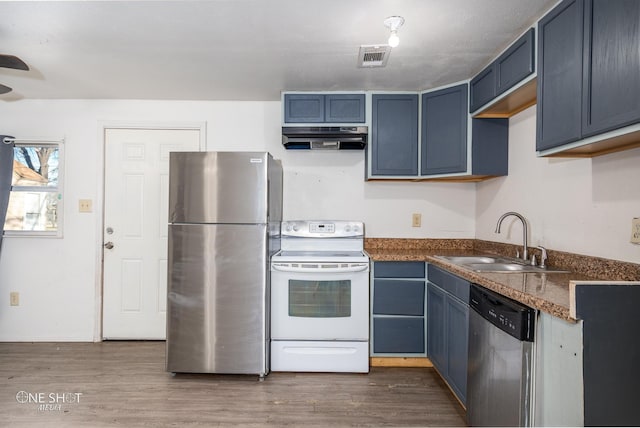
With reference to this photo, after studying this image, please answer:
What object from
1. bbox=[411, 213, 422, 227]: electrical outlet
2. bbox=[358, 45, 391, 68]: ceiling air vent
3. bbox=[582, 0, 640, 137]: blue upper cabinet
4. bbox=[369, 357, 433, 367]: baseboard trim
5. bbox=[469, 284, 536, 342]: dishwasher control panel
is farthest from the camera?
bbox=[411, 213, 422, 227]: electrical outlet

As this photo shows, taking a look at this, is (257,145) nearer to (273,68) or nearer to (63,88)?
(273,68)

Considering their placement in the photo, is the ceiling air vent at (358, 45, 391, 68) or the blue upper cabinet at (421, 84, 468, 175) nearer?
the ceiling air vent at (358, 45, 391, 68)

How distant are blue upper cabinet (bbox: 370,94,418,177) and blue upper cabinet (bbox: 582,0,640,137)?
143cm

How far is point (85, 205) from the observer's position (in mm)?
2971

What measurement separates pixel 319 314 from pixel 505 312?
134cm

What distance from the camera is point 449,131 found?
2537 mm

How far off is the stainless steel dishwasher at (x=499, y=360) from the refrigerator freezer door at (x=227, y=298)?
4.46 ft

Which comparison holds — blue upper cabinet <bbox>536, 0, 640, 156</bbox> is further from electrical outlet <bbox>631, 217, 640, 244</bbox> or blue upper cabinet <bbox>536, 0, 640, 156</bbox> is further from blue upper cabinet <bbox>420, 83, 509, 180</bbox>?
blue upper cabinet <bbox>420, 83, 509, 180</bbox>

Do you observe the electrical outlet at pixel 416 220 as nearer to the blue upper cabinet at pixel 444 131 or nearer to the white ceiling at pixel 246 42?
the blue upper cabinet at pixel 444 131

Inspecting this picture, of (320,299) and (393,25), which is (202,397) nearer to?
(320,299)

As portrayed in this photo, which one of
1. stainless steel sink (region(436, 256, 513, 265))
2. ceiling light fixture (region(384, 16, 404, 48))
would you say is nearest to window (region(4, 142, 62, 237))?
ceiling light fixture (region(384, 16, 404, 48))

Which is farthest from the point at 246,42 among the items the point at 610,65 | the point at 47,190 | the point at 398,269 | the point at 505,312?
the point at 47,190

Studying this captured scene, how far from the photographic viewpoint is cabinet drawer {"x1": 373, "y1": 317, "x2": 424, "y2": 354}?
2.44 m

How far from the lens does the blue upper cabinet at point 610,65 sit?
110 centimetres
